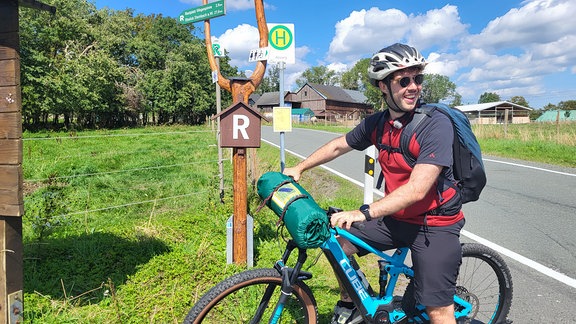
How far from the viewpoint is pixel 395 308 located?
8.25 ft

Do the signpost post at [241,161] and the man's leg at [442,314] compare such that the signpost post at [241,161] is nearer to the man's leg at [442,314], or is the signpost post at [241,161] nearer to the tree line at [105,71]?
the man's leg at [442,314]

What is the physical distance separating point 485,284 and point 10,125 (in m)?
3.66

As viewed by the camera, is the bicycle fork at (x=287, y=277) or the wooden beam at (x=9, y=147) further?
the wooden beam at (x=9, y=147)

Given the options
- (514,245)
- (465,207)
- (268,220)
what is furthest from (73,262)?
(465,207)

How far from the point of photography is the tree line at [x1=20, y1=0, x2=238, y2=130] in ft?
95.2

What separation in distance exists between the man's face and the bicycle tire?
4.17 ft

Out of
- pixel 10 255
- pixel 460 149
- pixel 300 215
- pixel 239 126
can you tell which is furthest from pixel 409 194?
pixel 10 255

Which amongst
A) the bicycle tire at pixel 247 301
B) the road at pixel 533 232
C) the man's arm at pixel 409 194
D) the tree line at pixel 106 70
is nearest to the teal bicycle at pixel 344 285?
the bicycle tire at pixel 247 301

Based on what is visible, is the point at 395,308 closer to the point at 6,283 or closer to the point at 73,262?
the point at 6,283

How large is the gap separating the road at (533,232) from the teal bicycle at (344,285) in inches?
28.6

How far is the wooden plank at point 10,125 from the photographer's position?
235 cm

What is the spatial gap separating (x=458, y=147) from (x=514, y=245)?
3.38m

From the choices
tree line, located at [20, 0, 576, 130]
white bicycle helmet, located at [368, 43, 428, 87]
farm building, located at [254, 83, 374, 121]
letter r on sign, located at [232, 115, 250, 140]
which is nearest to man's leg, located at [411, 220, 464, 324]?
white bicycle helmet, located at [368, 43, 428, 87]

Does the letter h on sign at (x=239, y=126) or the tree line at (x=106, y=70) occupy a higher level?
the tree line at (x=106, y=70)
